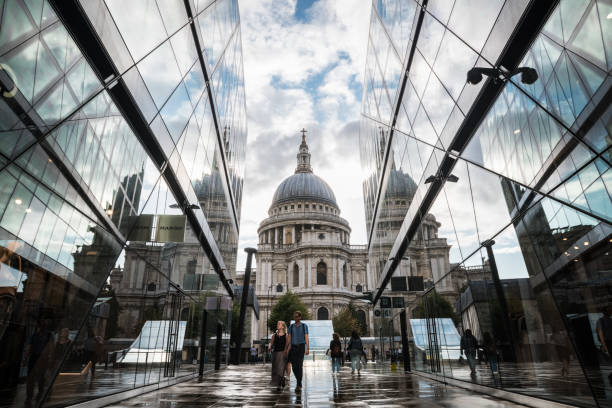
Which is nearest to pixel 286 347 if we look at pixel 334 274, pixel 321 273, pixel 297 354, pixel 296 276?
pixel 297 354

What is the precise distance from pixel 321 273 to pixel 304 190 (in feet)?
98.9

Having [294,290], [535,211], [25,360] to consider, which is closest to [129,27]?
[25,360]

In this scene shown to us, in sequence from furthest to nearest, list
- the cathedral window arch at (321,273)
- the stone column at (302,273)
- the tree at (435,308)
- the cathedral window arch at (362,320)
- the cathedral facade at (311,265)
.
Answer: the cathedral window arch at (321,273), the stone column at (302,273), the cathedral facade at (311,265), the cathedral window arch at (362,320), the tree at (435,308)

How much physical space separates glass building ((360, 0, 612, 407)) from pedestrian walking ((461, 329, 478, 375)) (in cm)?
16

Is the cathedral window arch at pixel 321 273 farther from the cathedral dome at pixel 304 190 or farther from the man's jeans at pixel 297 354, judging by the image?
the man's jeans at pixel 297 354

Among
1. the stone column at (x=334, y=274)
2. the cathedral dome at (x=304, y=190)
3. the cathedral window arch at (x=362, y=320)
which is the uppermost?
the cathedral dome at (x=304, y=190)

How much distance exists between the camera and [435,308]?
42.2ft

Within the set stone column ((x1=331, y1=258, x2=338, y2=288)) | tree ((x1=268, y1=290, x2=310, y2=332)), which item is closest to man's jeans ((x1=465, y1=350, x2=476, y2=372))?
tree ((x1=268, y1=290, x2=310, y2=332))

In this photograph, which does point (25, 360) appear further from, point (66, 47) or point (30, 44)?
point (66, 47)

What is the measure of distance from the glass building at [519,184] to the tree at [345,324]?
56.4 m

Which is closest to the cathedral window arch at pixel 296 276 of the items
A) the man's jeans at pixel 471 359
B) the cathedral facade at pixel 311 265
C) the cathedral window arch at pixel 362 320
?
the cathedral facade at pixel 311 265

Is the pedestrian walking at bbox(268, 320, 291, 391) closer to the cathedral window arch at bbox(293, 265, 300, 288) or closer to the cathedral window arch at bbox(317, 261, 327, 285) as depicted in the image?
the cathedral window arch at bbox(317, 261, 327, 285)

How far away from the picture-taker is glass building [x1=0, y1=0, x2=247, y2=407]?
14.5ft

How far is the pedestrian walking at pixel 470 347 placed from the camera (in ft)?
29.8
